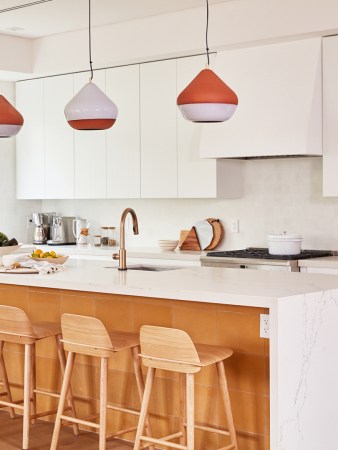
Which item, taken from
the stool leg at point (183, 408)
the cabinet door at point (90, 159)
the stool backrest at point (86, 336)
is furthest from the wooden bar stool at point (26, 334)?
the cabinet door at point (90, 159)

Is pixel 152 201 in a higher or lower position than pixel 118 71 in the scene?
lower

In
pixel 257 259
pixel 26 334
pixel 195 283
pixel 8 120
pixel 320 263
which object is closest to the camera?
pixel 195 283

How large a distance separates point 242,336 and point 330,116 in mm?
2436

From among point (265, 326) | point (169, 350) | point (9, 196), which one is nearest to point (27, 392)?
point (169, 350)

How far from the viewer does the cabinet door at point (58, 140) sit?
7.67m

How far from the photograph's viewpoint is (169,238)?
7531 millimetres

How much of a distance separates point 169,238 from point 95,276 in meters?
2.84

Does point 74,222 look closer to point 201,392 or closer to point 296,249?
point 296,249

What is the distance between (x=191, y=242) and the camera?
7.15m

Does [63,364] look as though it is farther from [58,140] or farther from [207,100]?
[58,140]

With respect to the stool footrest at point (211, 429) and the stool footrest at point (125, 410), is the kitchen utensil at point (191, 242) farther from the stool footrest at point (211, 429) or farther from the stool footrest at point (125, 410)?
the stool footrest at point (211, 429)

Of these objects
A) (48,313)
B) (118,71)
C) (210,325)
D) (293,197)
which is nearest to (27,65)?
(118,71)

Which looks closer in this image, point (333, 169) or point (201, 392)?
point (201, 392)

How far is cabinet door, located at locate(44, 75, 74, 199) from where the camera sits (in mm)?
7672
